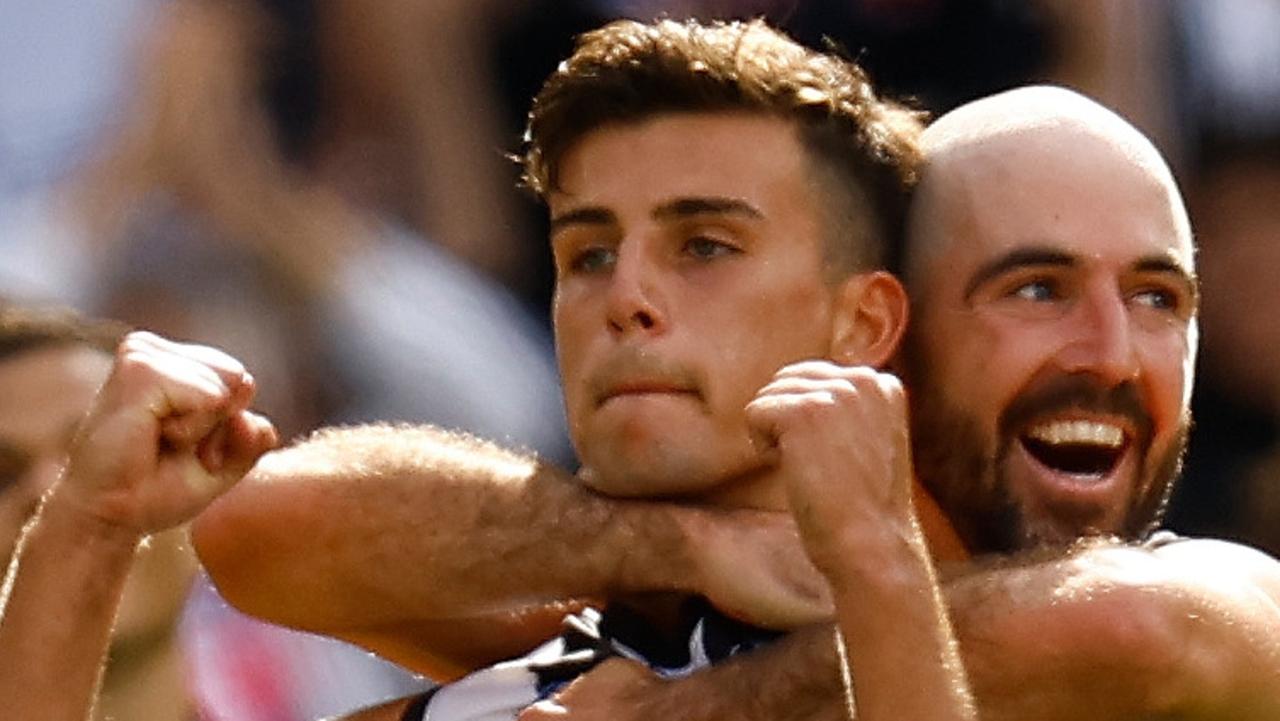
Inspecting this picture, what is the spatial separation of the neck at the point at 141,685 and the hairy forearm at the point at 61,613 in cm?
124

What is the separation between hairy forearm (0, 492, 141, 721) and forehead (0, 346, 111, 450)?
3.97 ft

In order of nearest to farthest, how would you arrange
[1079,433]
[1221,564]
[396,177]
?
[1221,564] → [1079,433] → [396,177]

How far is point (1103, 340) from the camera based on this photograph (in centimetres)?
344

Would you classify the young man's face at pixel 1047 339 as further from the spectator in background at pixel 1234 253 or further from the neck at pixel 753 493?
the spectator in background at pixel 1234 253

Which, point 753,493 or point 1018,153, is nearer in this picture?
point 753,493

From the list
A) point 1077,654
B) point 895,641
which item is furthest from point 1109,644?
point 895,641

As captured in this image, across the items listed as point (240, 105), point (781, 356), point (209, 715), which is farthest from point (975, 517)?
point (240, 105)

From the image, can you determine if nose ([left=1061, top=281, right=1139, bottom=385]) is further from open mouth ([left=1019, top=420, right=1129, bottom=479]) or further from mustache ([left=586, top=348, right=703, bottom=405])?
mustache ([left=586, top=348, right=703, bottom=405])

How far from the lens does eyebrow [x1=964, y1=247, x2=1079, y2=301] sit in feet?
11.4

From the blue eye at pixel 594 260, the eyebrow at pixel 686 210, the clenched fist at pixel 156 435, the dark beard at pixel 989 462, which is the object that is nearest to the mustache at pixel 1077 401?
the dark beard at pixel 989 462

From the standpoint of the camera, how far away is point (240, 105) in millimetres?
5180

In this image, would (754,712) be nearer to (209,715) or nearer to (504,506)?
(504,506)

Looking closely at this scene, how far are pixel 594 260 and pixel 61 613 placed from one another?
29.2 inches

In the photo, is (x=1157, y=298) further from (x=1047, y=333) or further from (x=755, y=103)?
(x=755, y=103)
